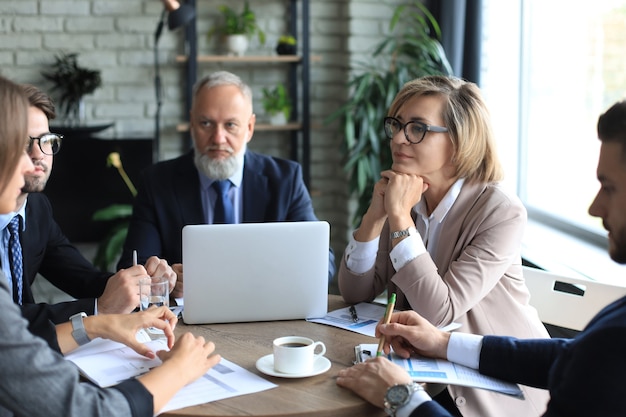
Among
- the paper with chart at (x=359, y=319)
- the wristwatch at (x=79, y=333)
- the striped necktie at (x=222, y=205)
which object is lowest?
the paper with chart at (x=359, y=319)

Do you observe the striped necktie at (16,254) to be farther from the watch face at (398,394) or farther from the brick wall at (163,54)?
the brick wall at (163,54)

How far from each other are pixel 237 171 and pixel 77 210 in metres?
1.67

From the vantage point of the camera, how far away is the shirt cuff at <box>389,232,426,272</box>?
2002 millimetres

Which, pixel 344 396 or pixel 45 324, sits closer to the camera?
pixel 344 396

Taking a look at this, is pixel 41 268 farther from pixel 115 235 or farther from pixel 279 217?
pixel 115 235

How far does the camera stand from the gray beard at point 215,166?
110 inches

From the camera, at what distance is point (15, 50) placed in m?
4.24

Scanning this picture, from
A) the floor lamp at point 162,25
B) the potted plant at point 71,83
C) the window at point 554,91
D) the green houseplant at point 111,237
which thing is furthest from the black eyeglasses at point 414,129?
the potted plant at point 71,83

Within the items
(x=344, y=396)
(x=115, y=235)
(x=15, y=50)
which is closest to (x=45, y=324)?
(x=344, y=396)

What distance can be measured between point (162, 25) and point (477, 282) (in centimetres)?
265

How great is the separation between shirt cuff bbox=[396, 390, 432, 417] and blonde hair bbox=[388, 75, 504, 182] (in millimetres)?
898

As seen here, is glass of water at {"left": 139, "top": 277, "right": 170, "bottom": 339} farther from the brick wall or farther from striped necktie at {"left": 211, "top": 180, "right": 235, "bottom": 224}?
the brick wall

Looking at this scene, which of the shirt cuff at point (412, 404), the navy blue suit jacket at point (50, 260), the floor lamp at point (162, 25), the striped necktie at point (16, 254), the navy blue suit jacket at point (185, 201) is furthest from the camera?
the floor lamp at point (162, 25)

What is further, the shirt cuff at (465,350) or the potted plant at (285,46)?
the potted plant at (285,46)
